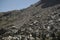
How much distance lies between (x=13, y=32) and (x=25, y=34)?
7.03ft

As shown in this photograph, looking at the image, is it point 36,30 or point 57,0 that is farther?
point 57,0

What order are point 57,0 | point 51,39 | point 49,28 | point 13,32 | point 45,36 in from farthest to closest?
point 57,0 < point 13,32 < point 49,28 < point 45,36 < point 51,39

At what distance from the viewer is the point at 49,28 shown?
1736cm

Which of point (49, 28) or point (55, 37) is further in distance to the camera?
point (49, 28)

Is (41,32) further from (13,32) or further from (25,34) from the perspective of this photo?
(13,32)

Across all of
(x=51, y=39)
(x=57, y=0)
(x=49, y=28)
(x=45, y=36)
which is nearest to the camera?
(x=51, y=39)

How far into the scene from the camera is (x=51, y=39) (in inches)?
595

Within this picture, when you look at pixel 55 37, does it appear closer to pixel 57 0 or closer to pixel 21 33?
pixel 21 33

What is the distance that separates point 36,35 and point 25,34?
5.91ft

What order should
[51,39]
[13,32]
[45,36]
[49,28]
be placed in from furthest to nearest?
[13,32] → [49,28] → [45,36] → [51,39]

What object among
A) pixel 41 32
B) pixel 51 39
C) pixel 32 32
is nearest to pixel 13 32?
pixel 32 32

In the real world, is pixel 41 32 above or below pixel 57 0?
below

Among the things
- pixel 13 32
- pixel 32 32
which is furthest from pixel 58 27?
pixel 13 32

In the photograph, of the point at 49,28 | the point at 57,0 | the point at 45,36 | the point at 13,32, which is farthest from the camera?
the point at 57,0
